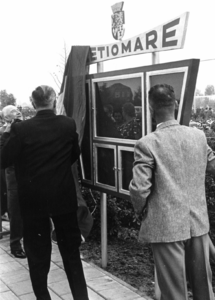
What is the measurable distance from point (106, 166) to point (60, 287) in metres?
1.29

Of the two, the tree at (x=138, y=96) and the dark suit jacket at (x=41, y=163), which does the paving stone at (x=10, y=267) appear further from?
the tree at (x=138, y=96)

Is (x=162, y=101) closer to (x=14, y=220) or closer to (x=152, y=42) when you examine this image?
(x=152, y=42)

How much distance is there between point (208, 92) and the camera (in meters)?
21.7

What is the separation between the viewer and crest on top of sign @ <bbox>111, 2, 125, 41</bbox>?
164 inches

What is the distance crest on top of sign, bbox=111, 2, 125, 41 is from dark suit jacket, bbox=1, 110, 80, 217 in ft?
3.89

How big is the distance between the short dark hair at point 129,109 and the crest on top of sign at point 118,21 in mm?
642

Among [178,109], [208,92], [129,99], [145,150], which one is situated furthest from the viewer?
[208,92]

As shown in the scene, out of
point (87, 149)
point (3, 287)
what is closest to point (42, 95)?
point (87, 149)

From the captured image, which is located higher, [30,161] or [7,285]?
[30,161]

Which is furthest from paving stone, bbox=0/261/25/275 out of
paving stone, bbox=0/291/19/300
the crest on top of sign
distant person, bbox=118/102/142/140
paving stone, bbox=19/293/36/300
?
the crest on top of sign

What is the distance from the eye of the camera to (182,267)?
2.72 metres

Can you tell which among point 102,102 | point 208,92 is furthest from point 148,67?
point 208,92

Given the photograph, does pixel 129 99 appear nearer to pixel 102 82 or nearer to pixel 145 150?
pixel 102 82

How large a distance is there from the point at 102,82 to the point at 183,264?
2284 mm
